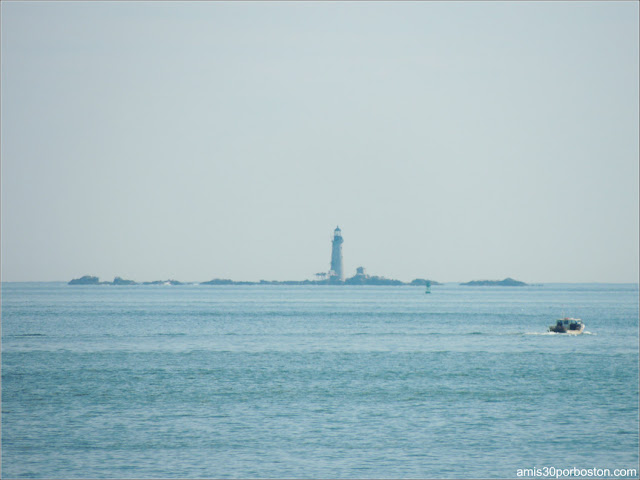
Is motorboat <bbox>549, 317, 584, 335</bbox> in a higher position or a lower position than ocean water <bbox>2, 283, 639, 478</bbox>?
higher

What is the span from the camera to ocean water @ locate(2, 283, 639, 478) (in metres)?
28.0

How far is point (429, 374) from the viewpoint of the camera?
50.4 meters

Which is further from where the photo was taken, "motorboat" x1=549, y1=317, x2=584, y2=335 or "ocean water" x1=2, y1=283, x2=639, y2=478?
"motorboat" x1=549, y1=317, x2=584, y2=335

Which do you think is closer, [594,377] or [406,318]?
[594,377]

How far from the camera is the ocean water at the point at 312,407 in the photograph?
28016 mm

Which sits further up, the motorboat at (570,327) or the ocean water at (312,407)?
the motorboat at (570,327)

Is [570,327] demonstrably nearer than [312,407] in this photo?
No

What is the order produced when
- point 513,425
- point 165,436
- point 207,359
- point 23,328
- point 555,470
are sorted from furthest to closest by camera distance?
1. point 23,328
2. point 207,359
3. point 513,425
4. point 165,436
5. point 555,470

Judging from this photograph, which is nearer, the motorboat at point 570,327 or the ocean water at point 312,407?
the ocean water at point 312,407

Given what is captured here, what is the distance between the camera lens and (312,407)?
125 ft

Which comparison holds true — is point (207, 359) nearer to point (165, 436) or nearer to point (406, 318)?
point (165, 436)

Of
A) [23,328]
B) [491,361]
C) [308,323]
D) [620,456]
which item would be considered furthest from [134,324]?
[620,456]

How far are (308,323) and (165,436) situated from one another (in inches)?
2817

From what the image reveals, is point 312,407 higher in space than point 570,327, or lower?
lower
